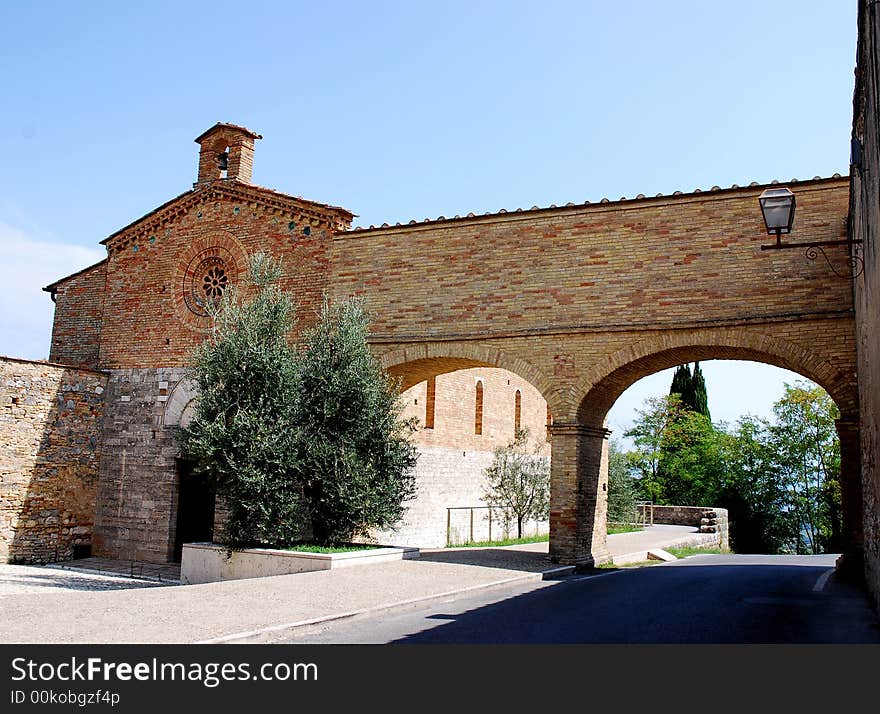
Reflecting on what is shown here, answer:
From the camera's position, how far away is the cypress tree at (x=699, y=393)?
40.7 m

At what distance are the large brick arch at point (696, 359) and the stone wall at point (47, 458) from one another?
37.0 feet

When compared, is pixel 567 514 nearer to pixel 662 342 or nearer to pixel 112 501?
pixel 662 342

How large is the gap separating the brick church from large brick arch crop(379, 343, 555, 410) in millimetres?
916

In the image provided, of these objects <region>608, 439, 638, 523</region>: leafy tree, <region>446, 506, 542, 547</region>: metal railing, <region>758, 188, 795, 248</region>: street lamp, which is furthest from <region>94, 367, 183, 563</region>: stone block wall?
<region>608, 439, 638, 523</region>: leafy tree

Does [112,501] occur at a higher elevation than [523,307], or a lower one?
lower

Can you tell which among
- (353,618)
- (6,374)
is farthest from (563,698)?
(6,374)

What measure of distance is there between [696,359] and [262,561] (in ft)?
27.9

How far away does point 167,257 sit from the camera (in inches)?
749

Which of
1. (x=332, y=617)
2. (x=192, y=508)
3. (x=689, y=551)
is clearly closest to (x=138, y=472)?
(x=192, y=508)

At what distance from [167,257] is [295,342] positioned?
4.48m

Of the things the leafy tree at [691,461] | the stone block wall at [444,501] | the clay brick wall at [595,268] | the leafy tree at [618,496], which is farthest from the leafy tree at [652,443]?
the clay brick wall at [595,268]

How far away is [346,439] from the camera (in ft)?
46.2

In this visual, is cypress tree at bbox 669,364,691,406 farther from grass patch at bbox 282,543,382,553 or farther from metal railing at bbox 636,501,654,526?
grass patch at bbox 282,543,382,553

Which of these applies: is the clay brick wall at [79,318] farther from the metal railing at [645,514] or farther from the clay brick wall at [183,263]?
the metal railing at [645,514]
